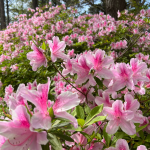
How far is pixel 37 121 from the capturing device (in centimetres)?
59

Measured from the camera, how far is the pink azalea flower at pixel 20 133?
1.88 feet

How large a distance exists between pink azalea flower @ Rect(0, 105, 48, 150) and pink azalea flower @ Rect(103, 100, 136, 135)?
0.41 meters

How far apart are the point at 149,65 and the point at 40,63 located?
5.16 feet

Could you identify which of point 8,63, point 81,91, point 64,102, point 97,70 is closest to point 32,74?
point 8,63

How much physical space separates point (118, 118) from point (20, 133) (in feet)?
1.78

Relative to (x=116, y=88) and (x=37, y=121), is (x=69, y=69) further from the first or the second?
(x=37, y=121)

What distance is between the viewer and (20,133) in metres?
0.59

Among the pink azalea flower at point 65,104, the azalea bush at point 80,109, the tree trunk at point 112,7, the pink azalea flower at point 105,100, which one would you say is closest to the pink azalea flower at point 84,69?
the azalea bush at point 80,109

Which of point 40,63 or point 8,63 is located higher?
point 40,63

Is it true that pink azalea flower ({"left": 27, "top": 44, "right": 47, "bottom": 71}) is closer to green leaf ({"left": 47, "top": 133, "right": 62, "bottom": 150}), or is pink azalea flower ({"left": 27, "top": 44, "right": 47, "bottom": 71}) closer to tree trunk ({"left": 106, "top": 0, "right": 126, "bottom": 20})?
green leaf ({"left": 47, "top": 133, "right": 62, "bottom": 150})

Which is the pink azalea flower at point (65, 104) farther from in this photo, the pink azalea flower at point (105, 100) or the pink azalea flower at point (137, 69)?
the pink azalea flower at point (137, 69)

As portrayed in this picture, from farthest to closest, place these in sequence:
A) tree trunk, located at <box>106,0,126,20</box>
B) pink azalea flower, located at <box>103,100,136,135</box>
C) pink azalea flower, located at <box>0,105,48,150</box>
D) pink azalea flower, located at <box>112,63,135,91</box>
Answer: tree trunk, located at <box>106,0,126,20</box>
pink azalea flower, located at <box>112,63,135,91</box>
pink azalea flower, located at <box>103,100,136,135</box>
pink azalea flower, located at <box>0,105,48,150</box>

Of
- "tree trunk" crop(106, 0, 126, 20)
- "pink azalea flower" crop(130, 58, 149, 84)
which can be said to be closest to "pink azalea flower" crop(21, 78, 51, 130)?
"pink azalea flower" crop(130, 58, 149, 84)

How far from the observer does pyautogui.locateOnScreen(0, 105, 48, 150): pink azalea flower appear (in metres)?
0.57
